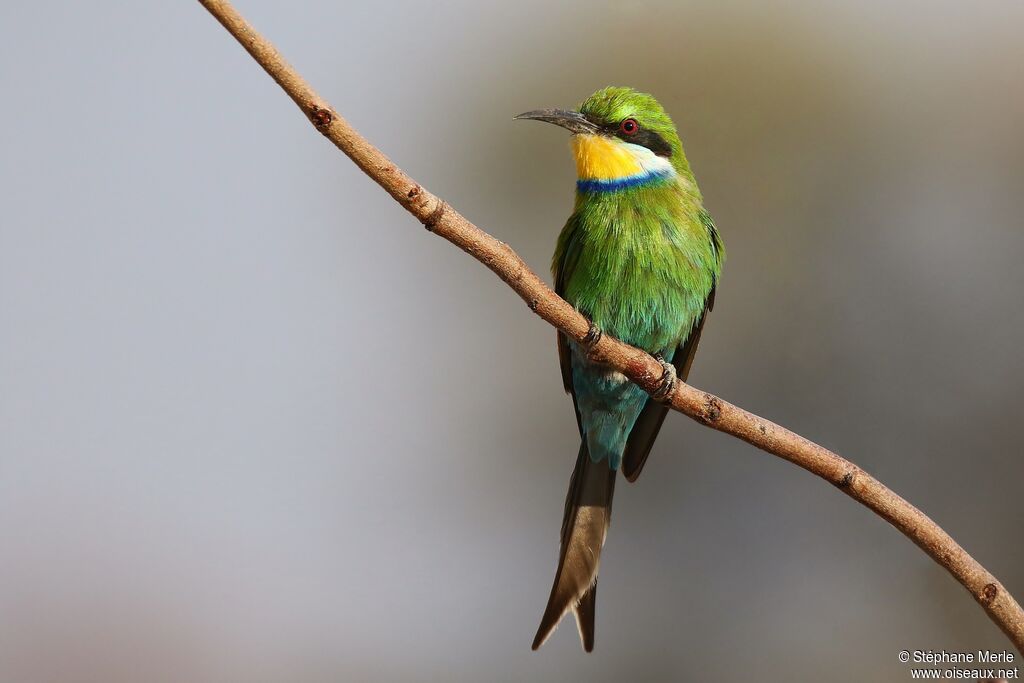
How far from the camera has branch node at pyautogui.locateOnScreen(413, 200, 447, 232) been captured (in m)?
1.76

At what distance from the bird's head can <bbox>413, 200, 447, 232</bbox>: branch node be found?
4.28 ft

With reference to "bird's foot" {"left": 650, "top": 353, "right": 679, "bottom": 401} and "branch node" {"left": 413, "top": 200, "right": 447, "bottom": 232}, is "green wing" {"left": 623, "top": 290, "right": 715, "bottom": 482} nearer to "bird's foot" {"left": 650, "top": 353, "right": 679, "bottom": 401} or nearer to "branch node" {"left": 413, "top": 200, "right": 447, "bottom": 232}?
"bird's foot" {"left": 650, "top": 353, "right": 679, "bottom": 401}

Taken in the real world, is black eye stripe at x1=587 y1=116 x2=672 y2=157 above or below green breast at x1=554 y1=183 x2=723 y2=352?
above

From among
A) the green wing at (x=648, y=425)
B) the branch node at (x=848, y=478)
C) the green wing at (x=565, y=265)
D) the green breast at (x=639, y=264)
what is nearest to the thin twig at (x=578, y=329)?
the branch node at (x=848, y=478)

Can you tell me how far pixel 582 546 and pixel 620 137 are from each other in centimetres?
118

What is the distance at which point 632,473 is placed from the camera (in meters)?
3.16

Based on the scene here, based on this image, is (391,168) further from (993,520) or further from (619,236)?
(993,520)

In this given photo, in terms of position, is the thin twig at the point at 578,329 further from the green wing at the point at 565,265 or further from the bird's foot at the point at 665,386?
the green wing at the point at 565,265

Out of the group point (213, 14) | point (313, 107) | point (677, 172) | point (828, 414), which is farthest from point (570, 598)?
point (828, 414)

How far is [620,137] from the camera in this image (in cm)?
308

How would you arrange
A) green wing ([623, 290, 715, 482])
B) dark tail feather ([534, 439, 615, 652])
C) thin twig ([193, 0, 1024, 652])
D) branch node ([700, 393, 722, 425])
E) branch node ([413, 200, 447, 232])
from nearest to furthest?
thin twig ([193, 0, 1024, 652]) → branch node ([413, 200, 447, 232]) → branch node ([700, 393, 722, 425]) → dark tail feather ([534, 439, 615, 652]) → green wing ([623, 290, 715, 482])

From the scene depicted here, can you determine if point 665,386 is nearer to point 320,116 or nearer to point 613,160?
point 613,160

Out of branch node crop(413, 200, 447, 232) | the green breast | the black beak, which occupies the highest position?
the black beak

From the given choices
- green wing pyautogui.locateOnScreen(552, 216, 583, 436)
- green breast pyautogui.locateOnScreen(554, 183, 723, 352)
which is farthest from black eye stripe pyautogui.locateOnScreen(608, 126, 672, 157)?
green wing pyautogui.locateOnScreen(552, 216, 583, 436)
